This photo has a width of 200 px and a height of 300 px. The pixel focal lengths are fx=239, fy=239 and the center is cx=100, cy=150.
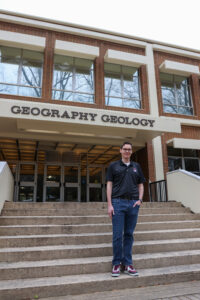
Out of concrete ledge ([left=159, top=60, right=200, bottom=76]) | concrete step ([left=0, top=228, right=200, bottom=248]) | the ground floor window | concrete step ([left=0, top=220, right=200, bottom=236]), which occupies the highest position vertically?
concrete ledge ([left=159, top=60, right=200, bottom=76])

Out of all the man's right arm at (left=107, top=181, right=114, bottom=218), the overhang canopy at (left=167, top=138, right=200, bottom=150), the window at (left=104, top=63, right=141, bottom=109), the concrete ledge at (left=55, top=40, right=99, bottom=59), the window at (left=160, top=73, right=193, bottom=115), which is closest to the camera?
the man's right arm at (left=107, top=181, right=114, bottom=218)

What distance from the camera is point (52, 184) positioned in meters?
11.9

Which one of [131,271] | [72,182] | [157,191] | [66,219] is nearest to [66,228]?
[66,219]

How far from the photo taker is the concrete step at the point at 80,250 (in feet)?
13.1

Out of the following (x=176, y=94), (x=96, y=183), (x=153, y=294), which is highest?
(x=176, y=94)

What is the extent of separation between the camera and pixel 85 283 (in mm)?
3398

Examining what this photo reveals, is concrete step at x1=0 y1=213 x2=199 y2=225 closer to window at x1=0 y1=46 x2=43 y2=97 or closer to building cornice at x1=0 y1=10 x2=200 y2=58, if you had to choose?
window at x1=0 y1=46 x2=43 y2=97

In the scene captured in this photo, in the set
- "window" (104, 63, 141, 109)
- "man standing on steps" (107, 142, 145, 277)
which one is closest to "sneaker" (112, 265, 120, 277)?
"man standing on steps" (107, 142, 145, 277)

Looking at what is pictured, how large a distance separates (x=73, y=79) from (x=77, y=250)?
8511mm

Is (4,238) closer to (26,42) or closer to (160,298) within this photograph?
(160,298)

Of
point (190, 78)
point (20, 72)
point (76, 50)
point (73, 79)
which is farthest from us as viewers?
point (190, 78)

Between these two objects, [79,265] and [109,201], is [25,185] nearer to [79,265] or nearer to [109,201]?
[79,265]

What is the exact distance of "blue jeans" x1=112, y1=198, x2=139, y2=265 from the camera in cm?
362

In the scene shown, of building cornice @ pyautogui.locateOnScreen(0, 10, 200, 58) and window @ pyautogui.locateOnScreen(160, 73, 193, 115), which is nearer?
building cornice @ pyautogui.locateOnScreen(0, 10, 200, 58)
